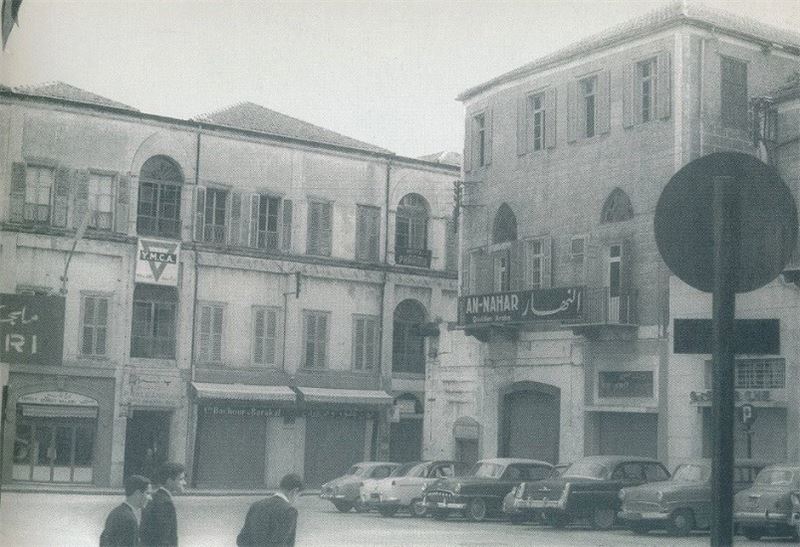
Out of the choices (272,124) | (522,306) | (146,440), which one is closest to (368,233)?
(522,306)

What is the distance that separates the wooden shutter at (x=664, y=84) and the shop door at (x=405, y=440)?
1243cm

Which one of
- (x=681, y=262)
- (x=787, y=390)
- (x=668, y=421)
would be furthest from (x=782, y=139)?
(x=681, y=262)

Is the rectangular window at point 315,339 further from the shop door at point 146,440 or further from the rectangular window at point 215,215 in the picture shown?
the shop door at point 146,440

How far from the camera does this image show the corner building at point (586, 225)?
19.7 m

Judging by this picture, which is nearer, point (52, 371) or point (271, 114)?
point (271, 114)

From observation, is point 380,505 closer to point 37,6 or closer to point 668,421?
point 668,421

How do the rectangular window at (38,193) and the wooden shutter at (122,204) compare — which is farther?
the wooden shutter at (122,204)

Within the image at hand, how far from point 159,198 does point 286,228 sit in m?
3.93

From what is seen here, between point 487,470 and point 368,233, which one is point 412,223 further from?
point 487,470

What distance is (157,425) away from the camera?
28.5 meters

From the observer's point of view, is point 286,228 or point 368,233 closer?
point 286,228

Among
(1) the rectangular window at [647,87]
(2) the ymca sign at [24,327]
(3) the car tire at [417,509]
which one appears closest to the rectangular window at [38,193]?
(2) the ymca sign at [24,327]

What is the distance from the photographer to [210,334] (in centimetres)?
2842

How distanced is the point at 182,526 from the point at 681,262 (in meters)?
13.3
